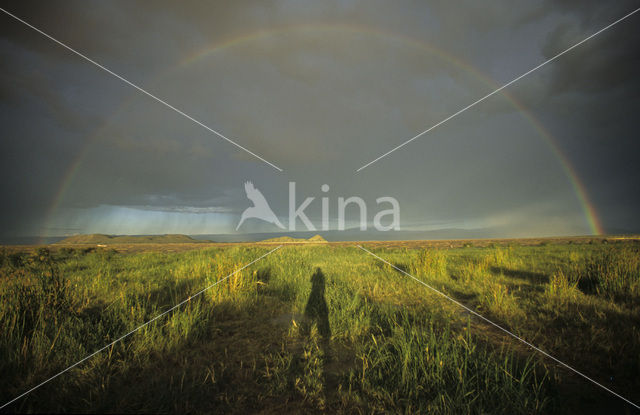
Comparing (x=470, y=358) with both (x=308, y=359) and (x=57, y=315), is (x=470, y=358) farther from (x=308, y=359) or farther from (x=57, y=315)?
(x=57, y=315)

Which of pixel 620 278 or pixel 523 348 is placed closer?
pixel 523 348

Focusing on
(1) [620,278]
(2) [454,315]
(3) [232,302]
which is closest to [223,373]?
(3) [232,302]

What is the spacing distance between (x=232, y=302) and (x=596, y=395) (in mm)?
5579

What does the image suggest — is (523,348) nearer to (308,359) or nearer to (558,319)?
(558,319)

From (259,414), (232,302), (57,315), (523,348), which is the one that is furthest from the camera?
(232,302)

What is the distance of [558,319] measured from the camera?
4676mm

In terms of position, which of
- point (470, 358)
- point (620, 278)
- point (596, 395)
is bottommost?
point (596, 395)

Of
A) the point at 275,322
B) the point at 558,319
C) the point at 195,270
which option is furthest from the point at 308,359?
the point at 195,270

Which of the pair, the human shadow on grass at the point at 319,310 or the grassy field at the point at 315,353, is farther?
the human shadow on grass at the point at 319,310

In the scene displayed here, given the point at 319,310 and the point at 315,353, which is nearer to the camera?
the point at 315,353

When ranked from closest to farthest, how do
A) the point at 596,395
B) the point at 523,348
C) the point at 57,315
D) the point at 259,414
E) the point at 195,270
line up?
the point at 259,414, the point at 596,395, the point at 523,348, the point at 57,315, the point at 195,270

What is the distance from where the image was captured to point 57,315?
4168mm

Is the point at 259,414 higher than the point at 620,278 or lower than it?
lower

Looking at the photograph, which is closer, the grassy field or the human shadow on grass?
the grassy field
